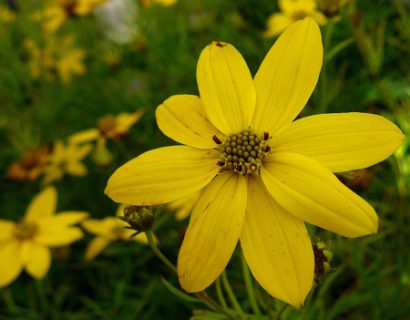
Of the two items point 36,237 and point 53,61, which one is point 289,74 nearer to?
point 36,237

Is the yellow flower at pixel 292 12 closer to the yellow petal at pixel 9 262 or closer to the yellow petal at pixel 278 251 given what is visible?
the yellow petal at pixel 278 251

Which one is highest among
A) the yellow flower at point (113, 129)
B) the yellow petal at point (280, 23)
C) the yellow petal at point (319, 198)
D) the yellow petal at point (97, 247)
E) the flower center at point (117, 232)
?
the yellow petal at point (280, 23)

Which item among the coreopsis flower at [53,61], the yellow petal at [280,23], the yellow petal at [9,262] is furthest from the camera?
the coreopsis flower at [53,61]

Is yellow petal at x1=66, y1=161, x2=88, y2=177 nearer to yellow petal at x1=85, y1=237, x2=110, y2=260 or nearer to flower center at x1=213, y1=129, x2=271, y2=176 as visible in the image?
yellow petal at x1=85, y1=237, x2=110, y2=260

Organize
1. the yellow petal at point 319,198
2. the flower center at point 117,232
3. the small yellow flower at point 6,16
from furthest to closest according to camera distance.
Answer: the small yellow flower at point 6,16
the flower center at point 117,232
the yellow petal at point 319,198

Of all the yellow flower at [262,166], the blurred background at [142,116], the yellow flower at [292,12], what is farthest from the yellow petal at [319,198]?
the yellow flower at [292,12]

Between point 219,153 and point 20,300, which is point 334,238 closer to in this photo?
point 219,153

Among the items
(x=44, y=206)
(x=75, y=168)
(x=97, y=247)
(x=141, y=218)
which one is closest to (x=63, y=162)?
(x=75, y=168)

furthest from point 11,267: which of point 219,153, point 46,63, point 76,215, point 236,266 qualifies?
point 46,63
